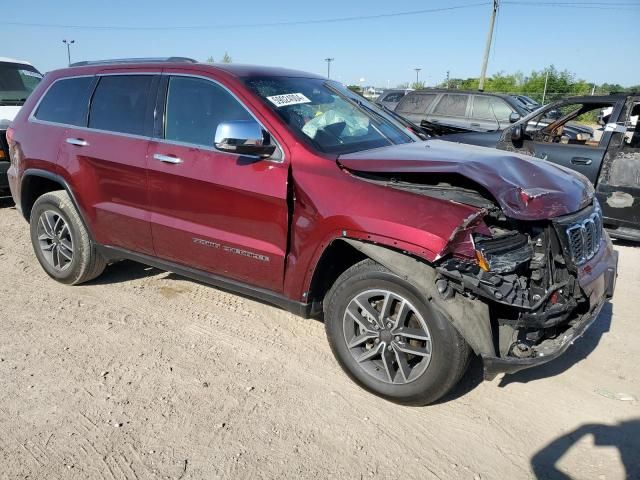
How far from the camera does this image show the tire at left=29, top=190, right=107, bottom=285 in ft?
14.9

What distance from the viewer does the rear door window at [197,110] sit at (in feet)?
11.8

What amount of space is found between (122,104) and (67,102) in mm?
735

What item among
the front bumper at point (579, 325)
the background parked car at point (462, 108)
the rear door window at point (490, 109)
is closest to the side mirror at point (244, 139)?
the front bumper at point (579, 325)

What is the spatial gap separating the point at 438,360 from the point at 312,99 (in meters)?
2.02

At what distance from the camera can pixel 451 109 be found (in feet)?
39.2

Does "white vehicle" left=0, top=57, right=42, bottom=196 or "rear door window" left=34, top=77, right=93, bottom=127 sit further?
"white vehicle" left=0, top=57, right=42, bottom=196

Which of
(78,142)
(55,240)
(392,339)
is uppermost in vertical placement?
(78,142)

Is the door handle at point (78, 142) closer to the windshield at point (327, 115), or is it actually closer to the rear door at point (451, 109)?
the windshield at point (327, 115)

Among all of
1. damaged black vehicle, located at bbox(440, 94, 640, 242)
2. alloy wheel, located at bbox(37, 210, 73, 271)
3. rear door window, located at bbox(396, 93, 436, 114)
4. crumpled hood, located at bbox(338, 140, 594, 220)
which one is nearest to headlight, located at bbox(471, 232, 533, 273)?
crumpled hood, located at bbox(338, 140, 594, 220)

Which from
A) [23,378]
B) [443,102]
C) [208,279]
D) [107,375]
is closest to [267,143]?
[208,279]

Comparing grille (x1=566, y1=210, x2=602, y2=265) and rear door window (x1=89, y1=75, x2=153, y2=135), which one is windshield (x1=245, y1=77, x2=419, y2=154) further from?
grille (x1=566, y1=210, x2=602, y2=265)

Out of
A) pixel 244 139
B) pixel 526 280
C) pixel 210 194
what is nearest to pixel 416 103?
pixel 210 194

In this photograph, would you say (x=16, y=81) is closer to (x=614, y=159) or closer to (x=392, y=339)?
(x=392, y=339)

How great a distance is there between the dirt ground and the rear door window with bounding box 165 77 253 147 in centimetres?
144
